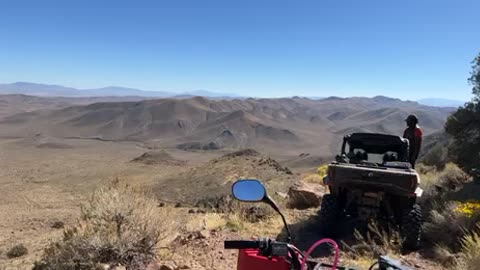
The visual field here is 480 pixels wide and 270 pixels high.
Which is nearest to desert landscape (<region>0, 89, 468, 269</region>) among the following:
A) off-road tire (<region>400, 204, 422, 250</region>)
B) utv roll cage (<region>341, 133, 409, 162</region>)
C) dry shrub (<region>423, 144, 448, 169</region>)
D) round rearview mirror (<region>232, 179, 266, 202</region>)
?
off-road tire (<region>400, 204, 422, 250</region>)

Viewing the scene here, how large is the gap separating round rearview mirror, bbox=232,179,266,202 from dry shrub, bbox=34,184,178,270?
4509mm

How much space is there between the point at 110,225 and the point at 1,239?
9.73 m

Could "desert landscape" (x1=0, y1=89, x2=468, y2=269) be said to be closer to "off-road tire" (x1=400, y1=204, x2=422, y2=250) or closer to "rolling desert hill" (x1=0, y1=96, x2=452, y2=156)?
"rolling desert hill" (x1=0, y1=96, x2=452, y2=156)

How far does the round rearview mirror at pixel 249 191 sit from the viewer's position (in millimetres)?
3336

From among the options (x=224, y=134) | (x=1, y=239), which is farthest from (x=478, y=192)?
(x=224, y=134)

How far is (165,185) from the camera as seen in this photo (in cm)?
3853

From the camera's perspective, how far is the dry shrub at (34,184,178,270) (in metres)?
7.51

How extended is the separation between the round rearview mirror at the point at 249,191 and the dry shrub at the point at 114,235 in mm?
4509

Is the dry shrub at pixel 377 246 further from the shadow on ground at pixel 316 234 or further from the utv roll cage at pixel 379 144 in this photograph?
the utv roll cage at pixel 379 144

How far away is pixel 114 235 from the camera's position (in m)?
7.98

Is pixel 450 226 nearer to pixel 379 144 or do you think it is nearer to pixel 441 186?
pixel 379 144

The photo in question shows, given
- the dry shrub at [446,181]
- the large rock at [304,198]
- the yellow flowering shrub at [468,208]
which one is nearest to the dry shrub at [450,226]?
the yellow flowering shrub at [468,208]

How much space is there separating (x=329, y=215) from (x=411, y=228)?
1413 millimetres

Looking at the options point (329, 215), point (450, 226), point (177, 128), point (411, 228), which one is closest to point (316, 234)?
point (329, 215)
